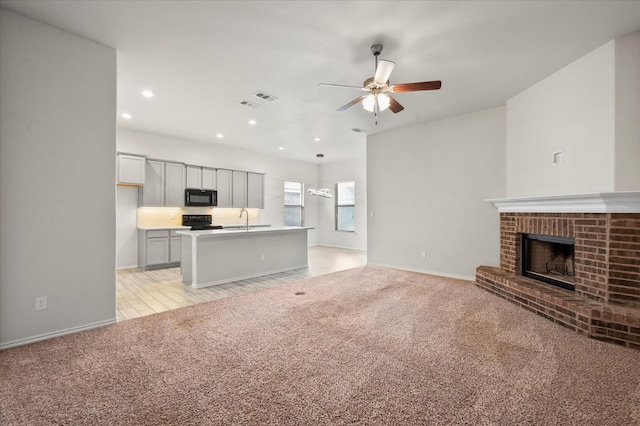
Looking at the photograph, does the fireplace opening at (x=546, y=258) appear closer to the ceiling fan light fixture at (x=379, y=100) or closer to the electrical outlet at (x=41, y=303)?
the ceiling fan light fixture at (x=379, y=100)

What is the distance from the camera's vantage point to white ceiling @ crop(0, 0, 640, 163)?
2.43 metres

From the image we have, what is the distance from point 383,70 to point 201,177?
18.0 ft

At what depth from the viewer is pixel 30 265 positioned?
2.53m

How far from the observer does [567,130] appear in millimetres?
3400

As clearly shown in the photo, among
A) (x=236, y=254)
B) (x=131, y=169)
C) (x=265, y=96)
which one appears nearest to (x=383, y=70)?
(x=265, y=96)

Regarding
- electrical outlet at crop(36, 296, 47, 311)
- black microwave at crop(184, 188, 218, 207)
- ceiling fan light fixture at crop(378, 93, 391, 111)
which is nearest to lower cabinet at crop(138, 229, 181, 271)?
black microwave at crop(184, 188, 218, 207)

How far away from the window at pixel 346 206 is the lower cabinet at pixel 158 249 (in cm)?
520

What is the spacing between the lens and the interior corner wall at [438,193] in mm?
4707

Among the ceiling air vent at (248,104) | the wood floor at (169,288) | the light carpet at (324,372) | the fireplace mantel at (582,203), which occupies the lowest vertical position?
the wood floor at (169,288)

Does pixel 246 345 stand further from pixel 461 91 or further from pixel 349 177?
pixel 349 177

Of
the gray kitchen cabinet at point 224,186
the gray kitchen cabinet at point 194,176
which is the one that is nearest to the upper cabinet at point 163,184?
the gray kitchen cabinet at point 194,176

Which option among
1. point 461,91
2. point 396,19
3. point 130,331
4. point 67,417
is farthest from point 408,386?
point 461,91

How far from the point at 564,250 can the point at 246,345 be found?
4.20 metres

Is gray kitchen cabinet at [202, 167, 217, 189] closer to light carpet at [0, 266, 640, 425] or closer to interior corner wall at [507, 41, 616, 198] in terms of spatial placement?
light carpet at [0, 266, 640, 425]
